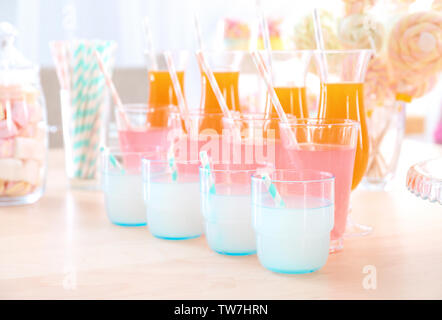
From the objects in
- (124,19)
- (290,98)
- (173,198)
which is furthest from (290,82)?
→ (124,19)

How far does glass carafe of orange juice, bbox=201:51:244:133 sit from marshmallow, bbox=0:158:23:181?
381 mm

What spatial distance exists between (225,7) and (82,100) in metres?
3.38

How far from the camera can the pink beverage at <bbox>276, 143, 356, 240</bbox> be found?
86cm

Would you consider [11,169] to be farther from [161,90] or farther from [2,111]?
[161,90]

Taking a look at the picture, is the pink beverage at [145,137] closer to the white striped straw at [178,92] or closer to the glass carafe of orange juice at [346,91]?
the white striped straw at [178,92]

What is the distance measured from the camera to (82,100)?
4.70ft

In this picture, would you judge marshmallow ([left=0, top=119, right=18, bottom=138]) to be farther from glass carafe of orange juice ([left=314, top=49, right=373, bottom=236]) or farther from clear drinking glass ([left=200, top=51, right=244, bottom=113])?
glass carafe of orange juice ([left=314, top=49, right=373, bottom=236])

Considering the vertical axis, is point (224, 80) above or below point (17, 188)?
above

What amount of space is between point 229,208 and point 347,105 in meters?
0.26

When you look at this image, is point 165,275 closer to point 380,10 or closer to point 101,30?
point 380,10

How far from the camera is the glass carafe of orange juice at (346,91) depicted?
97 centimetres

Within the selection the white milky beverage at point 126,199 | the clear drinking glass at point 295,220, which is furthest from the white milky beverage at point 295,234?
the white milky beverage at point 126,199

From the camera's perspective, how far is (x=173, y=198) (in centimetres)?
97
